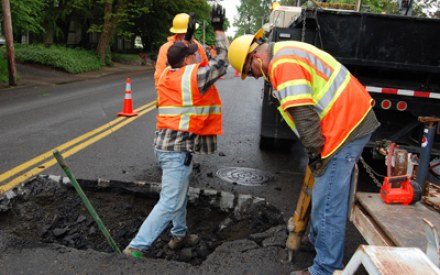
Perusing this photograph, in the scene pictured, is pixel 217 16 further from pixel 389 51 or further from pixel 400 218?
pixel 389 51

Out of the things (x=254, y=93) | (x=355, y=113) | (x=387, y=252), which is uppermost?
(x=355, y=113)

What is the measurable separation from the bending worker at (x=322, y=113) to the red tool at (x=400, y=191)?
42cm

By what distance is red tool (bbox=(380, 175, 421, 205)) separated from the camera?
3.08 m

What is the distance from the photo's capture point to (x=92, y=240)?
390cm

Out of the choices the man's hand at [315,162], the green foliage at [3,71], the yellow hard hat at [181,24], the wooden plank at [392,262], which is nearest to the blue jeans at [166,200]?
the man's hand at [315,162]

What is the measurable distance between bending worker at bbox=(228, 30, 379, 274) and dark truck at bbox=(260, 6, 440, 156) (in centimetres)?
220

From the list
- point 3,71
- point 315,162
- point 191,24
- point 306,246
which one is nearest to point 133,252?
point 306,246

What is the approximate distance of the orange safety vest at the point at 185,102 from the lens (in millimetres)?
3262

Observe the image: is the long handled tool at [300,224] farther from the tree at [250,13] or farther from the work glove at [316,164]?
the tree at [250,13]

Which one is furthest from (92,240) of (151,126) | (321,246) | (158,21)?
(158,21)

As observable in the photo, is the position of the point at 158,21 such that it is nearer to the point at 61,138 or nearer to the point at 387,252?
the point at 61,138

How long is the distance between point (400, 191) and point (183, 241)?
1.84 metres

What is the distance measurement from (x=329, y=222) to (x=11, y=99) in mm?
11373

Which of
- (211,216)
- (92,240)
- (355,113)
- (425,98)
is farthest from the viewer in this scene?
(425,98)
